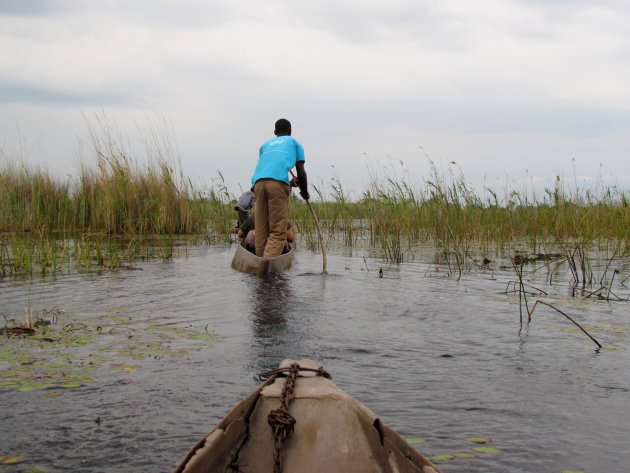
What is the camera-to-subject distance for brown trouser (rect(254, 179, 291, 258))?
9070 mm

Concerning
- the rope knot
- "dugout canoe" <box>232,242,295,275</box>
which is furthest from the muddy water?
"dugout canoe" <box>232,242,295,275</box>

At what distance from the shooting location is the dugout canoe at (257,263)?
8.84 m

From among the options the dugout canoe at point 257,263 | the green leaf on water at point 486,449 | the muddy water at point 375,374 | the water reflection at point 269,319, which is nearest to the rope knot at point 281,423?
the muddy water at point 375,374

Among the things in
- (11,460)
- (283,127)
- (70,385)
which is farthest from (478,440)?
(283,127)

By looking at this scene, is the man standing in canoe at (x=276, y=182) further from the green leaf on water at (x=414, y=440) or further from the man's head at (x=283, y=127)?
the green leaf on water at (x=414, y=440)

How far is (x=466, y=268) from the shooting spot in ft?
30.5

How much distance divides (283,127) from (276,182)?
2.77 ft

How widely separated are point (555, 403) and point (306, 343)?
1.93m

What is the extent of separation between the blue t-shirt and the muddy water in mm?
2146

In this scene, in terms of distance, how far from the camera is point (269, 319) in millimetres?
5750

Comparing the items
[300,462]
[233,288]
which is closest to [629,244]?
[233,288]

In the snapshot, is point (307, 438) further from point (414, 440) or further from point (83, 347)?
point (83, 347)

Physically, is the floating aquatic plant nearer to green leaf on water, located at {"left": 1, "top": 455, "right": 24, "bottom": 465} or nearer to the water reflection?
the water reflection

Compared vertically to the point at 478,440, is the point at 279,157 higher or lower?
higher
